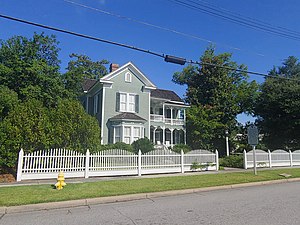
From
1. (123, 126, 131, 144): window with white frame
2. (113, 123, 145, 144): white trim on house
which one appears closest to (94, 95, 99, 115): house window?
(113, 123, 145, 144): white trim on house

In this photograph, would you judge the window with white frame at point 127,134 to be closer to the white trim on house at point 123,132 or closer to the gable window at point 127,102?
the white trim on house at point 123,132

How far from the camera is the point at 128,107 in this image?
81.3 feet

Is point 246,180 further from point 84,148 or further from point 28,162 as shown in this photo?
point 28,162

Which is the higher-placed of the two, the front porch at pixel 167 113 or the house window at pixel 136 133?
the front porch at pixel 167 113

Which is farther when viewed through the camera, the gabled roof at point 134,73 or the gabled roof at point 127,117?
the gabled roof at point 134,73

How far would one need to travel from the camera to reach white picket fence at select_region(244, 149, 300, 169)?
17.8 m

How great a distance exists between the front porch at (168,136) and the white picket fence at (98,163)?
12.9 metres

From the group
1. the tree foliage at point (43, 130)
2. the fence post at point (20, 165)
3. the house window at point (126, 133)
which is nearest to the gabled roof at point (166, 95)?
the house window at point (126, 133)

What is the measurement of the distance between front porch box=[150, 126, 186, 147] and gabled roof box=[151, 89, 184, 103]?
384 cm

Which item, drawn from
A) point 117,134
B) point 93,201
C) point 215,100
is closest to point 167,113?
point 215,100

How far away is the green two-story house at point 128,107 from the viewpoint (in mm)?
23312

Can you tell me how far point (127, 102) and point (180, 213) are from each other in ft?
62.6

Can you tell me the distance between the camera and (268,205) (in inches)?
276

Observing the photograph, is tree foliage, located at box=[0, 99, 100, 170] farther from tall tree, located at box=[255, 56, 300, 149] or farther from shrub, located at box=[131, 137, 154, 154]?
tall tree, located at box=[255, 56, 300, 149]
